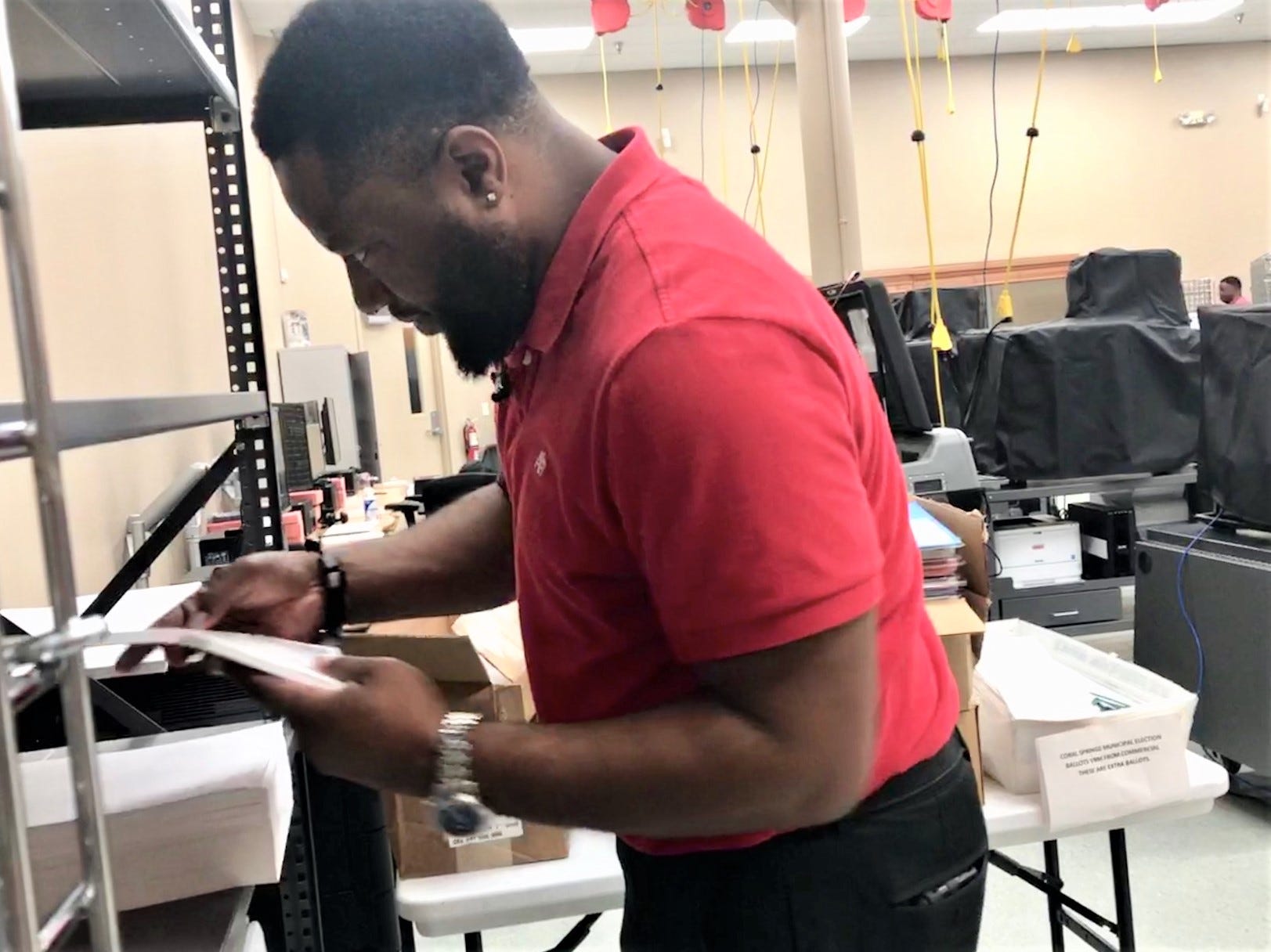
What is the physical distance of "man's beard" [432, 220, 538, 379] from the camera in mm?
840

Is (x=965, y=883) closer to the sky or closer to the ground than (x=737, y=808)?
closer to the ground

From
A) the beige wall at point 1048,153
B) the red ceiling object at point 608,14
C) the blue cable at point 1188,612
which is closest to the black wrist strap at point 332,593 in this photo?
the blue cable at point 1188,612

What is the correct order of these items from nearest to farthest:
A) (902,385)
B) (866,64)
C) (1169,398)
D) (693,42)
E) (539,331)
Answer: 1. (539,331)
2. (902,385)
3. (1169,398)
4. (693,42)
5. (866,64)

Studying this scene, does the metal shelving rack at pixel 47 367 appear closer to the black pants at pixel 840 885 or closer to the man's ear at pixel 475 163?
the man's ear at pixel 475 163

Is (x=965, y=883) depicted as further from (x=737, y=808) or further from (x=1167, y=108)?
(x=1167, y=108)

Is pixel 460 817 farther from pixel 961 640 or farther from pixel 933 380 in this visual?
pixel 933 380

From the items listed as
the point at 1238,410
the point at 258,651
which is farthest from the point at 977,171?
the point at 258,651

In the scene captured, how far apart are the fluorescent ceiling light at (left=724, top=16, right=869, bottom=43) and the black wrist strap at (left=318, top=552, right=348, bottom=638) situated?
235 inches

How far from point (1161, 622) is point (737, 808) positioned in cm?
268

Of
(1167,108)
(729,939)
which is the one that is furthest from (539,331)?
(1167,108)

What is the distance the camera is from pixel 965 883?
99cm

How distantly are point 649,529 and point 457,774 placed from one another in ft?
0.80

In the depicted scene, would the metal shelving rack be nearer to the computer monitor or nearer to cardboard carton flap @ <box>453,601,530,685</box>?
cardboard carton flap @ <box>453,601,530,685</box>

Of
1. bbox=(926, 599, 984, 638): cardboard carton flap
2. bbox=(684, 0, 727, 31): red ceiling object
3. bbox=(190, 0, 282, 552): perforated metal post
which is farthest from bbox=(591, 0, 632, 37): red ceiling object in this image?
bbox=(926, 599, 984, 638): cardboard carton flap
